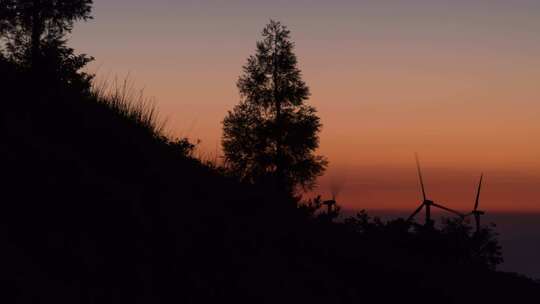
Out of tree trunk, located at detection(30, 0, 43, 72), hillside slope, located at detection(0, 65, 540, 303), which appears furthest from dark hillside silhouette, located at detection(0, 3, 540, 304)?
tree trunk, located at detection(30, 0, 43, 72)

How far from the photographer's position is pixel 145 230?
7852mm

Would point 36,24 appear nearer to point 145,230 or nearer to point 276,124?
point 276,124

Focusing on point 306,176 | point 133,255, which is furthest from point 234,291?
point 306,176

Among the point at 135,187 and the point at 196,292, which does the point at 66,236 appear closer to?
the point at 196,292

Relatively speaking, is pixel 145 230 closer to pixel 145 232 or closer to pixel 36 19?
pixel 145 232

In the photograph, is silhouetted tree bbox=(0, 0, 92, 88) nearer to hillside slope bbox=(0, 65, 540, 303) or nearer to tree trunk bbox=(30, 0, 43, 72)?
tree trunk bbox=(30, 0, 43, 72)

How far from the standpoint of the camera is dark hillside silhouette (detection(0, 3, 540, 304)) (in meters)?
6.62

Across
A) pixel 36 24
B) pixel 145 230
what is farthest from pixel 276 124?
pixel 145 230

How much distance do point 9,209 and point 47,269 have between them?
0.98m

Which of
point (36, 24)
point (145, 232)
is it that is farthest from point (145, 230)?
point (36, 24)

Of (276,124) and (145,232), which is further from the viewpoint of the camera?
(276,124)

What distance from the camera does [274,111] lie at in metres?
52.2

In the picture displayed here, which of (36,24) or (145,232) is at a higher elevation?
(36,24)

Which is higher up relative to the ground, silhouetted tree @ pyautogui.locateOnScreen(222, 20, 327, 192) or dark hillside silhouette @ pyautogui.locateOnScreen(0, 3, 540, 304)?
silhouetted tree @ pyautogui.locateOnScreen(222, 20, 327, 192)
